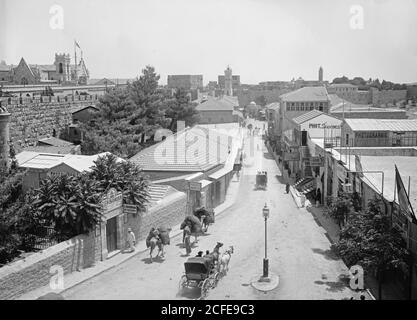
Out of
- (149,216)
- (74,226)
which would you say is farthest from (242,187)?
(74,226)

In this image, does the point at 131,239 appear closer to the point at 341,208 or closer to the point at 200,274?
the point at 200,274

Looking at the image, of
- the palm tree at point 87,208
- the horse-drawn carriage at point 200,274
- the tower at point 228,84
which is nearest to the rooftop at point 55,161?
the palm tree at point 87,208

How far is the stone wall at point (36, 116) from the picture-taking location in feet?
113

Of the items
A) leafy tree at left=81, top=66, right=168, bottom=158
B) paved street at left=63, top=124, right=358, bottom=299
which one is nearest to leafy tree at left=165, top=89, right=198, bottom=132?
leafy tree at left=81, top=66, right=168, bottom=158

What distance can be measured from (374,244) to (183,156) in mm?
14519

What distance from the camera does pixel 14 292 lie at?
40.9 ft

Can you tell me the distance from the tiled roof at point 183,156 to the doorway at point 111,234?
22.3 ft

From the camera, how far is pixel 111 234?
1708 centimetres

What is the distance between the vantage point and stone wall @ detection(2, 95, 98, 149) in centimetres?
3450

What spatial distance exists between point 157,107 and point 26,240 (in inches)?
1078

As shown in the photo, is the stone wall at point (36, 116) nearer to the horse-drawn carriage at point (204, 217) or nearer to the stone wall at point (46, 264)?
the horse-drawn carriage at point (204, 217)

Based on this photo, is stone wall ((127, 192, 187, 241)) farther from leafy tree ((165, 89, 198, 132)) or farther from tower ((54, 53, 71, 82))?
tower ((54, 53, 71, 82))

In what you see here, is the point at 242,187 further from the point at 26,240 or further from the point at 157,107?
the point at 26,240

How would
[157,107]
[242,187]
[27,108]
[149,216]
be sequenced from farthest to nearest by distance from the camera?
1. [157,107]
2. [27,108]
3. [242,187]
4. [149,216]
